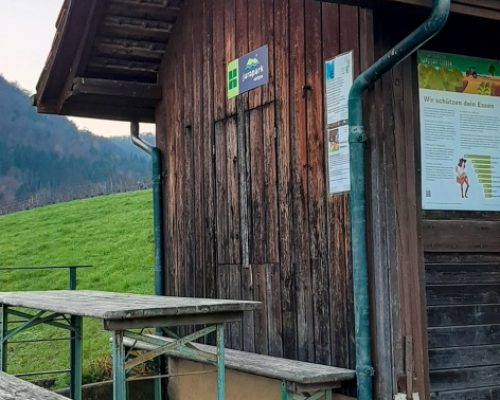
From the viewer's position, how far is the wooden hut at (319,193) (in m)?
5.11

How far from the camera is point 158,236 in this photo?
8.16 meters

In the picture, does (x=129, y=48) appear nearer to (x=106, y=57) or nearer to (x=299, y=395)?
(x=106, y=57)

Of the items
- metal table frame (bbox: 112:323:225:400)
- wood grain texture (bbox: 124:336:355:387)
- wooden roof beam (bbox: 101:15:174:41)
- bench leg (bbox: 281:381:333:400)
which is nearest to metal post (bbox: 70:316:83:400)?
wood grain texture (bbox: 124:336:355:387)

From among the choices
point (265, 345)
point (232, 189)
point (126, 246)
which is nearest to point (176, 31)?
point (232, 189)

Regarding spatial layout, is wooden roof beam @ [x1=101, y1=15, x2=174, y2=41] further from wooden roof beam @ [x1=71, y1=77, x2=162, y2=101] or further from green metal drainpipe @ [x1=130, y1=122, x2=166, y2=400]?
green metal drainpipe @ [x1=130, y1=122, x2=166, y2=400]

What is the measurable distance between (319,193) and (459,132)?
1.07m

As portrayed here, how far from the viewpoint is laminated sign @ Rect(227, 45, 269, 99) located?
638cm

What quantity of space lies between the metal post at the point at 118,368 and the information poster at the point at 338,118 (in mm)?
1862

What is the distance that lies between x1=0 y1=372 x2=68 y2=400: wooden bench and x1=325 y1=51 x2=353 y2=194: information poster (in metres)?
3.12

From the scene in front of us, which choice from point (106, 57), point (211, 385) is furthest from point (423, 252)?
point (106, 57)

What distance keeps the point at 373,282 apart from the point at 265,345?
145 cm

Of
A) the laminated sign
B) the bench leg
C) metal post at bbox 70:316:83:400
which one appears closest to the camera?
the bench leg

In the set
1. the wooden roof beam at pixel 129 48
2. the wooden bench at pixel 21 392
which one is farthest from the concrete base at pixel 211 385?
the wooden roof beam at pixel 129 48

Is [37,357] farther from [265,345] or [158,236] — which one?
[265,345]
